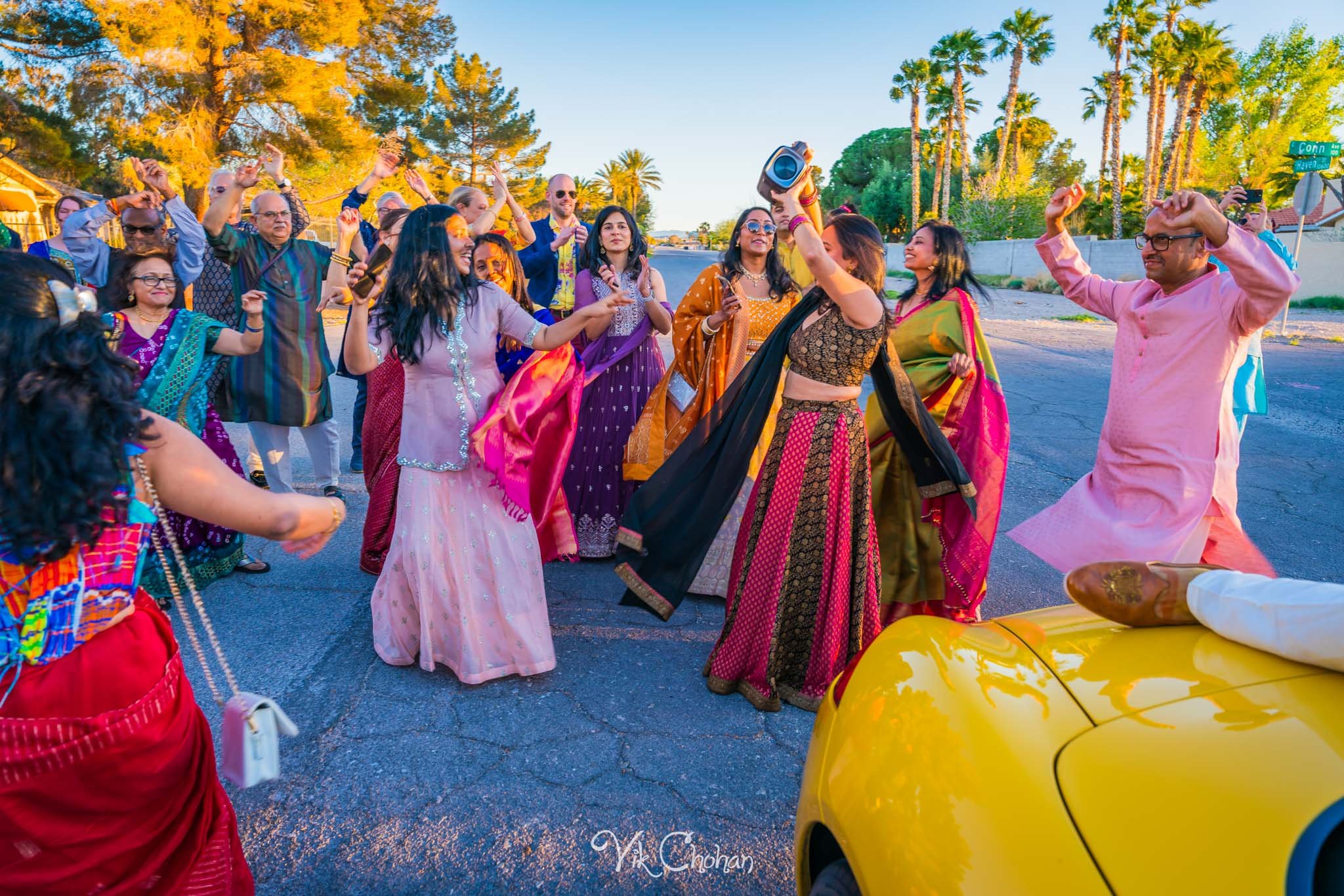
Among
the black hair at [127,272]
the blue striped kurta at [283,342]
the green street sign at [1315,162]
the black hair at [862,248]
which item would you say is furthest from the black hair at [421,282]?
the green street sign at [1315,162]

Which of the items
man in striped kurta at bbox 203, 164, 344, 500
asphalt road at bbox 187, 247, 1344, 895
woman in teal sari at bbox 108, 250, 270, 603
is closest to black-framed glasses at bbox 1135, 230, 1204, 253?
asphalt road at bbox 187, 247, 1344, 895

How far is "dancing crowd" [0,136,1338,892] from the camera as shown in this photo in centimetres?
150

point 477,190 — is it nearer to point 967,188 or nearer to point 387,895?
point 387,895

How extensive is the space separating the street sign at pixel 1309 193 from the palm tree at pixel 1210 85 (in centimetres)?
2591

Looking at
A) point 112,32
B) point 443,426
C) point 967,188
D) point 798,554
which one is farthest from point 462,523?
point 967,188

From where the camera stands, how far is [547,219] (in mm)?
6238

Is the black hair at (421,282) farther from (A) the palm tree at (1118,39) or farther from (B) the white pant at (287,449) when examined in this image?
(A) the palm tree at (1118,39)

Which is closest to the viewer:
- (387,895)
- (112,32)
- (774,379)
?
(387,895)

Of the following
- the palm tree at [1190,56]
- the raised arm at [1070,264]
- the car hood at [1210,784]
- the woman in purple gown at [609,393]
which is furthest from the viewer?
the palm tree at [1190,56]

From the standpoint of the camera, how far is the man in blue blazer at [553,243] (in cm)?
564

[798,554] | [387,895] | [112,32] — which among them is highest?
[112,32]

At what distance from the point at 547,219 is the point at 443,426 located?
10.8ft

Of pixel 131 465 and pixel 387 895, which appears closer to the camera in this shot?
pixel 131 465

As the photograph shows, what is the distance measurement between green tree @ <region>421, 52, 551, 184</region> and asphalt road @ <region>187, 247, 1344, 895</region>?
125ft
